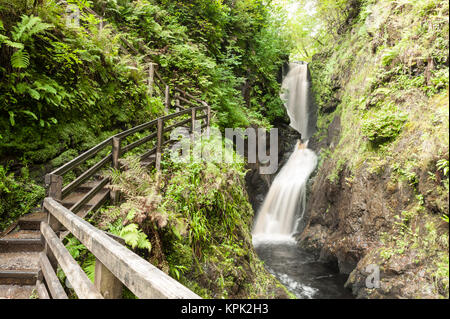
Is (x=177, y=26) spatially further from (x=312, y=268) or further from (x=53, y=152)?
(x=312, y=268)

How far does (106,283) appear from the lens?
5.90ft

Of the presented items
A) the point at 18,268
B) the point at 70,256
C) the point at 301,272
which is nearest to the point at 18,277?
the point at 18,268

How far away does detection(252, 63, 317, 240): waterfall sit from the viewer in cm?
1298

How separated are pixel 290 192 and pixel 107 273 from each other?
1310 cm

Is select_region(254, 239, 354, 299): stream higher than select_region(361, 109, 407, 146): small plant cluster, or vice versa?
select_region(361, 109, 407, 146): small plant cluster

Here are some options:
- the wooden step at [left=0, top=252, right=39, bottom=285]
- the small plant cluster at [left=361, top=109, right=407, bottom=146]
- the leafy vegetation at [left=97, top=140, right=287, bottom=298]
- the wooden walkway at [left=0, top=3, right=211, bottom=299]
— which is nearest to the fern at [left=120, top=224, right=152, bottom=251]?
the leafy vegetation at [left=97, top=140, right=287, bottom=298]

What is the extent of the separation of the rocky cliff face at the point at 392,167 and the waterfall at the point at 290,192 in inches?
76.5

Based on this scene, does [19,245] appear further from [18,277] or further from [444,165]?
[444,165]

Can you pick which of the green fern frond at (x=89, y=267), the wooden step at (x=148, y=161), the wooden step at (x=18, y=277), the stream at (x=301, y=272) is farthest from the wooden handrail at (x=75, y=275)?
the stream at (x=301, y=272)

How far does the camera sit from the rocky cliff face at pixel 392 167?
15.2 feet

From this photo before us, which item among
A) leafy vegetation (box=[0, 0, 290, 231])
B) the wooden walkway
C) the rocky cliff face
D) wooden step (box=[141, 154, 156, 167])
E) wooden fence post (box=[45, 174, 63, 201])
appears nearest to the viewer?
the wooden walkway

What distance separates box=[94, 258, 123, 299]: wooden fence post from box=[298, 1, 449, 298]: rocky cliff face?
183 inches

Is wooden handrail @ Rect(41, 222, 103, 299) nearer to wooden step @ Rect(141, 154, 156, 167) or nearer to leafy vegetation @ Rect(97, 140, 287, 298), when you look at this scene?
leafy vegetation @ Rect(97, 140, 287, 298)

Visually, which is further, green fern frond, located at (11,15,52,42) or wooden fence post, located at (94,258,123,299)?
green fern frond, located at (11,15,52,42)
